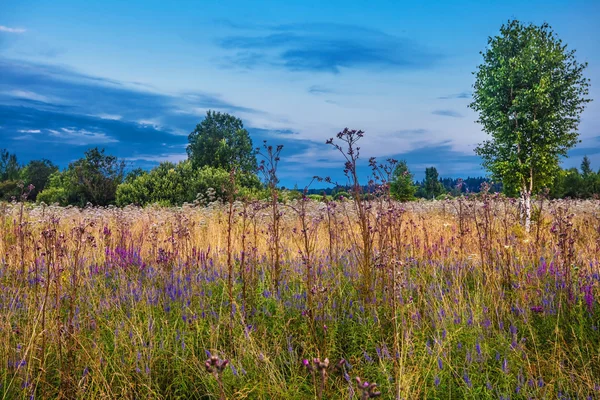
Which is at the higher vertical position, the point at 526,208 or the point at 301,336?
the point at 526,208

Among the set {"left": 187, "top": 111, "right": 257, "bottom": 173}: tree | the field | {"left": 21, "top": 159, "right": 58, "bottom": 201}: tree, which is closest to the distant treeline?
{"left": 187, "top": 111, "right": 257, "bottom": 173}: tree

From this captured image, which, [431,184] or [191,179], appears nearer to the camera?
[191,179]

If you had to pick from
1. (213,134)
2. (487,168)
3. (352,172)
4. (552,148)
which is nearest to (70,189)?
(213,134)

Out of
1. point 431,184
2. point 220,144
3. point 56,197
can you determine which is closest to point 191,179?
point 220,144

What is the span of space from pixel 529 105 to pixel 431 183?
138 ft

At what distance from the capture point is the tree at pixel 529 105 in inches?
666

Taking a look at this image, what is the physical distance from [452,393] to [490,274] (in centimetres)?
227

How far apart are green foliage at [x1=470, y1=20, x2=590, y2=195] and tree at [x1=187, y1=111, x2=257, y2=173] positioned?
16531 millimetres

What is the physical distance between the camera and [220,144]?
30203 mm

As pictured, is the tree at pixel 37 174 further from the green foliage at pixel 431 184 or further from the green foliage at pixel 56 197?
the green foliage at pixel 431 184

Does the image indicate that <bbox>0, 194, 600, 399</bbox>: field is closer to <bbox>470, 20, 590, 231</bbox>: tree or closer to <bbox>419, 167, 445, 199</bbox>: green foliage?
<bbox>470, 20, 590, 231</bbox>: tree

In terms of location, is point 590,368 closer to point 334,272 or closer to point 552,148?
point 334,272

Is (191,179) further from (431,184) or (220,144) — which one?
(431,184)

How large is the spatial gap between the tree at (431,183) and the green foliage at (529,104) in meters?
39.4
